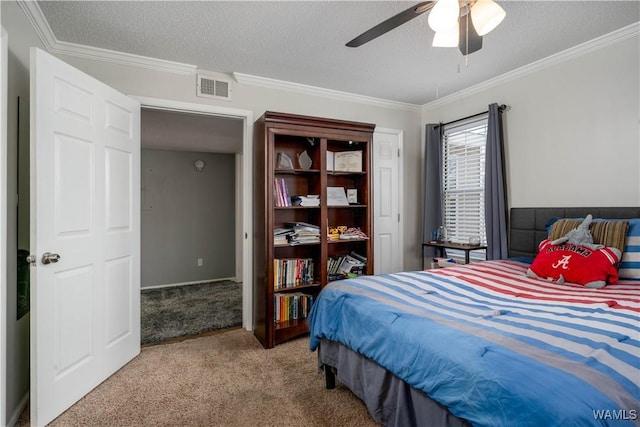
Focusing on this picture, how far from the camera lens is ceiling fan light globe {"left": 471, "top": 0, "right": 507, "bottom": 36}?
1.56 meters

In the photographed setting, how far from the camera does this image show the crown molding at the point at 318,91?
10.6 feet

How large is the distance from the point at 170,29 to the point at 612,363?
2939 mm

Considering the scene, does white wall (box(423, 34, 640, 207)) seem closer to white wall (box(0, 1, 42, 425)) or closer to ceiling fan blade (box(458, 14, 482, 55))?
ceiling fan blade (box(458, 14, 482, 55))

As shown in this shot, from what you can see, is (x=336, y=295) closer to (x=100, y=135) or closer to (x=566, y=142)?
(x=100, y=135)

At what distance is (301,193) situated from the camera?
337 cm

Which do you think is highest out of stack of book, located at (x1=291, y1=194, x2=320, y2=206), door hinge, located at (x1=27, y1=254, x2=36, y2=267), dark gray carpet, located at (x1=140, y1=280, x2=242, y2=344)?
stack of book, located at (x1=291, y1=194, x2=320, y2=206)

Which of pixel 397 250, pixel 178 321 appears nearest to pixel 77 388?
pixel 178 321

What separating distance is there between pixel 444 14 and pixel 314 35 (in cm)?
116

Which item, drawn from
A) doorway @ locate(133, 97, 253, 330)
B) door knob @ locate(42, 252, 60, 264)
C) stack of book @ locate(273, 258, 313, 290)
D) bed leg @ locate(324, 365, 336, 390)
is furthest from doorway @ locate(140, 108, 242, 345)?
door knob @ locate(42, 252, 60, 264)

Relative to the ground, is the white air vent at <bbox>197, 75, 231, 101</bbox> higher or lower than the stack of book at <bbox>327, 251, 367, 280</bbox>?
higher

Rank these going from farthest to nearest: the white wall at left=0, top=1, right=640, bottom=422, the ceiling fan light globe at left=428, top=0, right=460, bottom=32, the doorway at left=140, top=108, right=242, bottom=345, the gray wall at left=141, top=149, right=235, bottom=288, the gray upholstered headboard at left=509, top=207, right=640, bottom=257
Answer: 1. the gray wall at left=141, top=149, right=235, bottom=288
2. the doorway at left=140, top=108, right=242, bottom=345
3. the gray upholstered headboard at left=509, top=207, right=640, bottom=257
4. the white wall at left=0, top=1, right=640, bottom=422
5. the ceiling fan light globe at left=428, top=0, right=460, bottom=32

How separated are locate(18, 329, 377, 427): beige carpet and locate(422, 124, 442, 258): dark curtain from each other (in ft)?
6.93

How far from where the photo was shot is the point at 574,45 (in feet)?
8.66

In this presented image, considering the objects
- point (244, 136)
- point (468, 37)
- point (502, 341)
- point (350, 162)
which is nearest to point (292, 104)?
point (244, 136)
